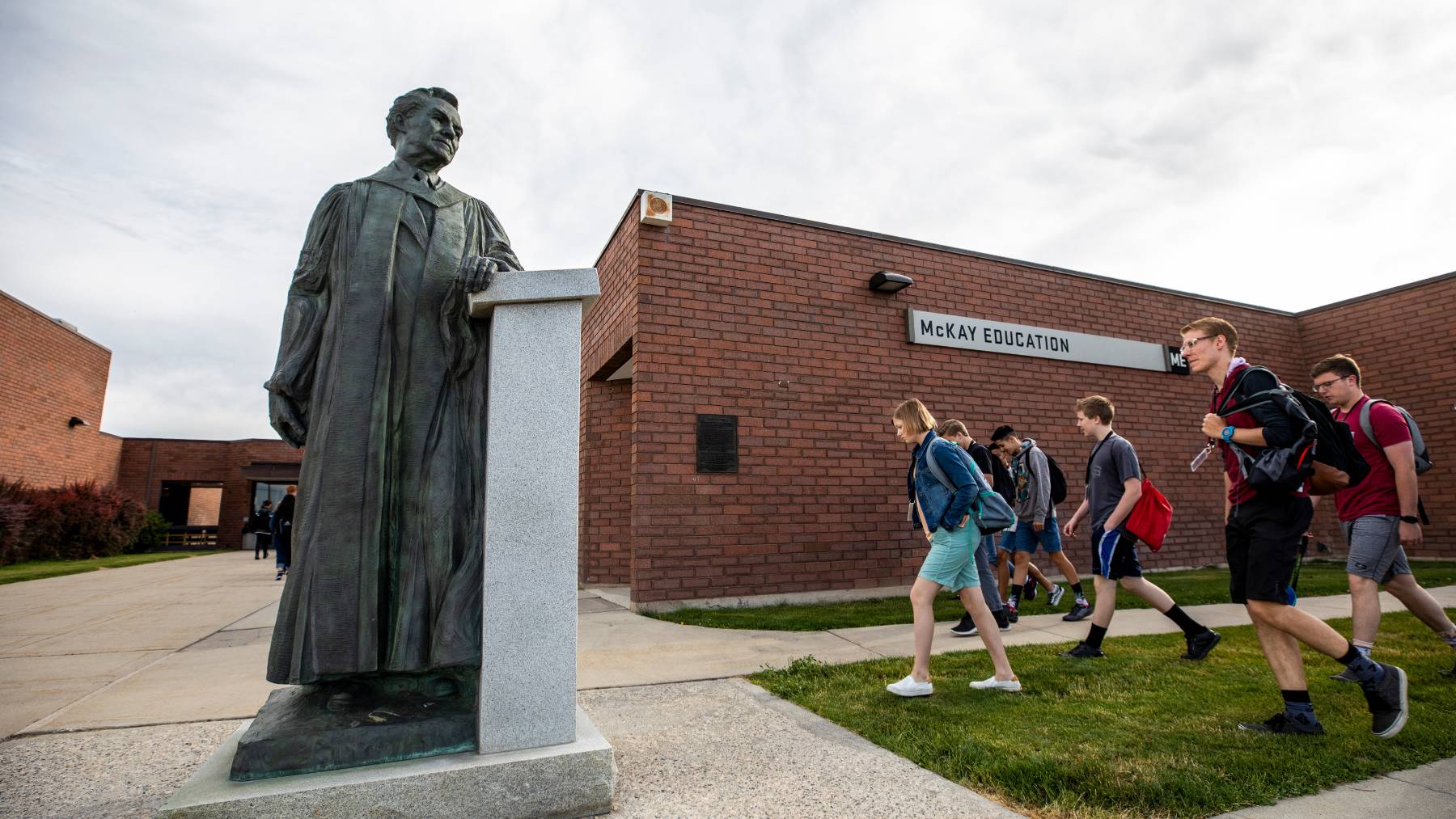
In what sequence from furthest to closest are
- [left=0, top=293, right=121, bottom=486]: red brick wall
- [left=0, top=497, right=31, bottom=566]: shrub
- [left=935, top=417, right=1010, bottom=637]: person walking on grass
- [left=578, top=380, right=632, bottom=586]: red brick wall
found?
[left=0, top=293, right=121, bottom=486]: red brick wall → [left=0, top=497, right=31, bottom=566]: shrub → [left=578, top=380, right=632, bottom=586]: red brick wall → [left=935, top=417, right=1010, bottom=637]: person walking on grass

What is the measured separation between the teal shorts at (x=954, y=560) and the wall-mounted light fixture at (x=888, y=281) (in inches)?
187

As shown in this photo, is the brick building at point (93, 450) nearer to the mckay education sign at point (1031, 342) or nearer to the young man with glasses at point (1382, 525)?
the mckay education sign at point (1031, 342)

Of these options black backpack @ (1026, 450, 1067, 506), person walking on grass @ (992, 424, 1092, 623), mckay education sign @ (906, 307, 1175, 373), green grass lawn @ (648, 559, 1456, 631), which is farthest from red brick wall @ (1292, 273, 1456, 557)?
person walking on grass @ (992, 424, 1092, 623)

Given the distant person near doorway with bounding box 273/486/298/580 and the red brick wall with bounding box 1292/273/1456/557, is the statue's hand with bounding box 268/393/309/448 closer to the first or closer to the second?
the distant person near doorway with bounding box 273/486/298/580

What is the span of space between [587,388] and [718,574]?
353 centimetres

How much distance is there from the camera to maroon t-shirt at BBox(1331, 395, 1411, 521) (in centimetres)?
376

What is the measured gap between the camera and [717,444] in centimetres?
707

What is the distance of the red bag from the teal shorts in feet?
4.54

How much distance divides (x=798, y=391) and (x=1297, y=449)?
4.99 metres

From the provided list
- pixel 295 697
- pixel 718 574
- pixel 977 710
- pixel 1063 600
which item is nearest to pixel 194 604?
pixel 718 574

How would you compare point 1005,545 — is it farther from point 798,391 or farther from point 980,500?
point 980,500

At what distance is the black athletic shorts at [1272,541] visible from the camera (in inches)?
114

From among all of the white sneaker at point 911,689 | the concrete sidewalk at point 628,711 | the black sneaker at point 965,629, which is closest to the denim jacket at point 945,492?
the white sneaker at point 911,689

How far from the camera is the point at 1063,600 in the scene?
283 inches
